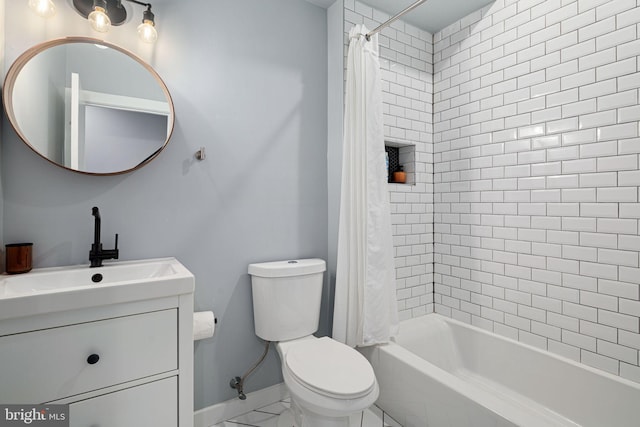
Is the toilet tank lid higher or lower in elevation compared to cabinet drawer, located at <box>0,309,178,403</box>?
higher

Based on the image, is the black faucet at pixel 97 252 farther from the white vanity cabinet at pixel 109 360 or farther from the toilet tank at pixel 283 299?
the toilet tank at pixel 283 299

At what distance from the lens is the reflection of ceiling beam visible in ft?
6.82

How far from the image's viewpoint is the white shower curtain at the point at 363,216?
181 centimetres

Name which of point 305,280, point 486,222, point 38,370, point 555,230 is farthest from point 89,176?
point 555,230

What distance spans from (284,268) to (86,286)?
903mm

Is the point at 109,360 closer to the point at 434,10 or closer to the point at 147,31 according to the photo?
the point at 147,31

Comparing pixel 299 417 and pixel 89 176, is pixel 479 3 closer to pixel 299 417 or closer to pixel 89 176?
pixel 89 176

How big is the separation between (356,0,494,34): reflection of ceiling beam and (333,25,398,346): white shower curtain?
0.47 m

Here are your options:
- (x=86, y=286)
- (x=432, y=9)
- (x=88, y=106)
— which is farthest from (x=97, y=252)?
(x=432, y=9)

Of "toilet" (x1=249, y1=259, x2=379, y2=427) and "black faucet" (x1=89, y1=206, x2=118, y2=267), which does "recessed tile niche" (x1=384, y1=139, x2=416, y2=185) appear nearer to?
"toilet" (x1=249, y1=259, x2=379, y2=427)

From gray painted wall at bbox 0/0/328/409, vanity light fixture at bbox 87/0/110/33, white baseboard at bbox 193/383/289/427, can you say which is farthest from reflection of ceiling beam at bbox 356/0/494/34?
white baseboard at bbox 193/383/289/427

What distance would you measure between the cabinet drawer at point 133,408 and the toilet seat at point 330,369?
50 cm

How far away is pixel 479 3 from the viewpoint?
2.07 meters

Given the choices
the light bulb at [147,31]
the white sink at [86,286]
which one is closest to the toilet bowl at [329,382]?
the white sink at [86,286]
